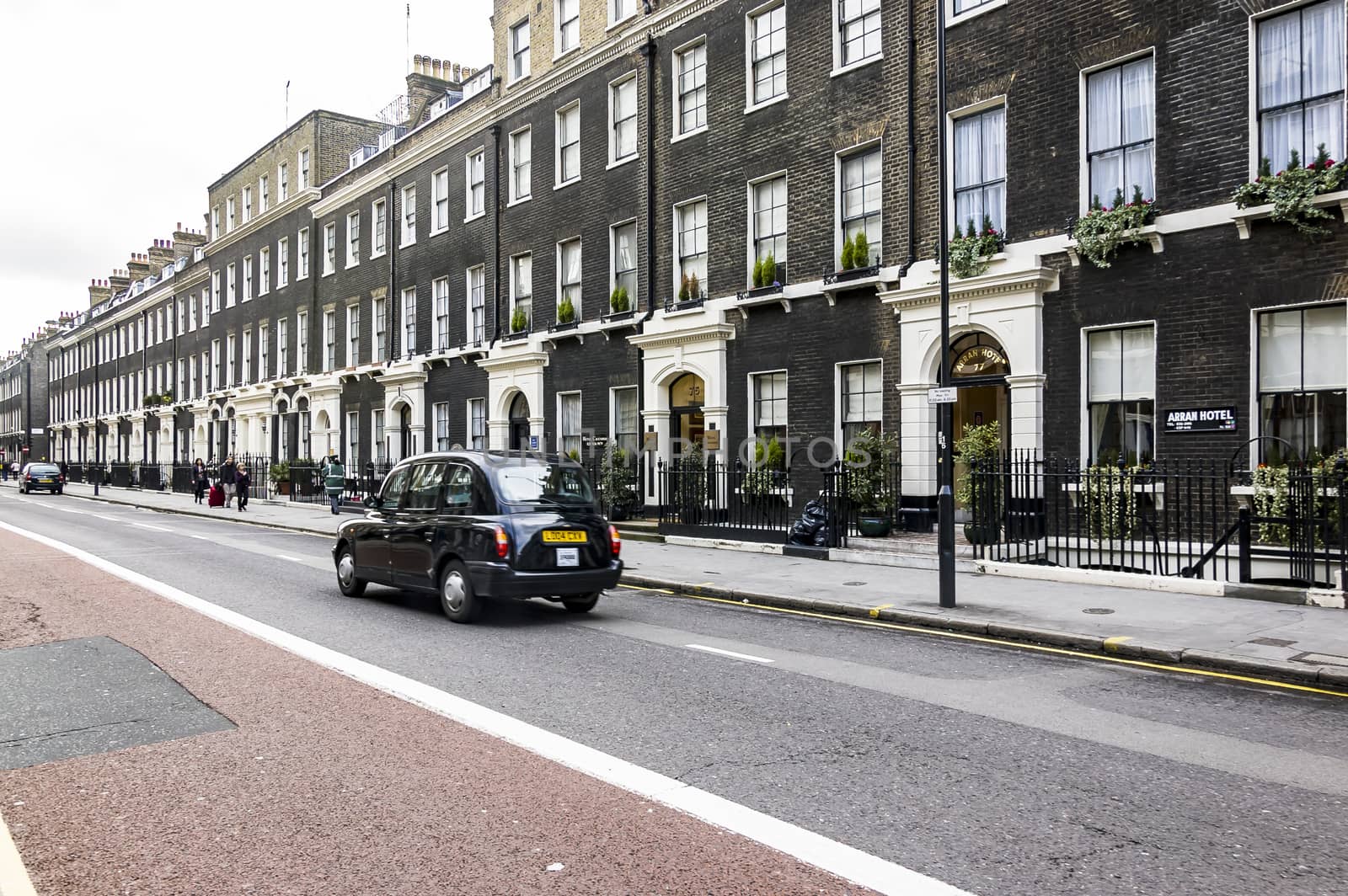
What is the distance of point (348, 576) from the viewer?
11.5 meters

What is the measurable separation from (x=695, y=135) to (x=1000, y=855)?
1872cm

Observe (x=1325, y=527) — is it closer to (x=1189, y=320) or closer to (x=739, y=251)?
(x=1189, y=320)

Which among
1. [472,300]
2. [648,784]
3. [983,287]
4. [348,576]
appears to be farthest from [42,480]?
[648,784]

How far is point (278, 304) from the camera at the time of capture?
3978cm

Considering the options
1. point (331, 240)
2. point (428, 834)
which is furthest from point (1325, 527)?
point (331, 240)

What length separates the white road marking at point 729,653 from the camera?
786cm

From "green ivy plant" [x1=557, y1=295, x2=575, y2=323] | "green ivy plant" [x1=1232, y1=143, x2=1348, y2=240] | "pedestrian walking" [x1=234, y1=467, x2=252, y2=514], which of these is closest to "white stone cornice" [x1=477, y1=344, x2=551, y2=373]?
"green ivy plant" [x1=557, y1=295, x2=575, y2=323]

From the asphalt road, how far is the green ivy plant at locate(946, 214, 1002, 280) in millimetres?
7678

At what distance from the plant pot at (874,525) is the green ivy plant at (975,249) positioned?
417cm

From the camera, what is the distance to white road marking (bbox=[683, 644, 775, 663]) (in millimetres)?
7858

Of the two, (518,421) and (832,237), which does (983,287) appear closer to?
(832,237)

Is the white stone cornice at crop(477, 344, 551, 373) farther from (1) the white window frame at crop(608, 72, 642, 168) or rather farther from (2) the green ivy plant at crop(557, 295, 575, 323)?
(1) the white window frame at crop(608, 72, 642, 168)

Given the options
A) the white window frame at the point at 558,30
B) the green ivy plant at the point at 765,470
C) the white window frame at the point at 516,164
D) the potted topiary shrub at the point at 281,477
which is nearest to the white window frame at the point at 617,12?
the white window frame at the point at 558,30

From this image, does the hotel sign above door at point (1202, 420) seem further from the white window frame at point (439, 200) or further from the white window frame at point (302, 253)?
the white window frame at point (302, 253)
